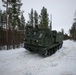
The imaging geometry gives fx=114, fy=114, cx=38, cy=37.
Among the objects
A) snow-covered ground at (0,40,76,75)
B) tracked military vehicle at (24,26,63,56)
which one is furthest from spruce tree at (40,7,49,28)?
snow-covered ground at (0,40,76,75)

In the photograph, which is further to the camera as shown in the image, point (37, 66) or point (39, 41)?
point (39, 41)

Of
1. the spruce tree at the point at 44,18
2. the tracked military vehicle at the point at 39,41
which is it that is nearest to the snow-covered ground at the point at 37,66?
the tracked military vehicle at the point at 39,41

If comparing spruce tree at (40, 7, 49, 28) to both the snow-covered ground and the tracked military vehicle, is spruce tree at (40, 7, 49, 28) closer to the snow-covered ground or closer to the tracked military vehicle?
the tracked military vehicle

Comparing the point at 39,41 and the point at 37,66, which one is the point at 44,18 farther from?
the point at 37,66

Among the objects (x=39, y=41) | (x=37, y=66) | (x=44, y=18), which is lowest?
(x=37, y=66)

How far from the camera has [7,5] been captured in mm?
18250

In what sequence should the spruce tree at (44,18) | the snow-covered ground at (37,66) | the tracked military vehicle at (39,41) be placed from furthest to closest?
the spruce tree at (44,18) → the tracked military vehicle at (39,41) → the snow-covered ground at (37,66)

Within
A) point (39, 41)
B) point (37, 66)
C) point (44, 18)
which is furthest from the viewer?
point (44, 18)

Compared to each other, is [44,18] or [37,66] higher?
[44,18]

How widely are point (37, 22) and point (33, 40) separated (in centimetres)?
2734

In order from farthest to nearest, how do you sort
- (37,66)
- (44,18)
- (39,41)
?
(44,18) → (39,41) → (37,66)

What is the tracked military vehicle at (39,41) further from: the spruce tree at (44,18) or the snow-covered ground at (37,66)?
the spruce tree at (44,18)

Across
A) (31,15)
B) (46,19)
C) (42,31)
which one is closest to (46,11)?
(46,19)

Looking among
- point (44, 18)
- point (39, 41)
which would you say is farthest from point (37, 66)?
point (44, 18)
